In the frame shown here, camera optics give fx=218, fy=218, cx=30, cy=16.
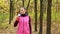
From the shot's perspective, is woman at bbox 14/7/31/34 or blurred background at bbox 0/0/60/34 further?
blurred background at bbox 0/0/60/34

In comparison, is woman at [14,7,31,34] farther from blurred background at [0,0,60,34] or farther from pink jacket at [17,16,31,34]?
blurred background at [0,0,60,34]

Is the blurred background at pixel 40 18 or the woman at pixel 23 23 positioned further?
the blurred background at pixel 40 18

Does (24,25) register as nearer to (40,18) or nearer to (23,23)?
(23,23)

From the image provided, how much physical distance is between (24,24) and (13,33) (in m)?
12.8

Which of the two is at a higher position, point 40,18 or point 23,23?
point 23,23

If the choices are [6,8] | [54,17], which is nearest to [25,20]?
[54,17]

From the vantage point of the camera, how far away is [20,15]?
8.06m

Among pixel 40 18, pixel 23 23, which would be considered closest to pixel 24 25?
pixel 23 23

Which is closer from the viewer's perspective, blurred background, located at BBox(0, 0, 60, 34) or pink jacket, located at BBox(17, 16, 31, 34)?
pink jacket, located at BBox(17, 16, 31, 34)

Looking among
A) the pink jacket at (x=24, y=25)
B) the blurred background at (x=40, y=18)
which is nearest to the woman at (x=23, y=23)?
the pink jacket at (x=24, y=25)

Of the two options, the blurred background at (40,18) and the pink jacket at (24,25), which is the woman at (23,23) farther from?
the blurred background at (40,18)

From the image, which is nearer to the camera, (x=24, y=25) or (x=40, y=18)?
(x=24, y=25)

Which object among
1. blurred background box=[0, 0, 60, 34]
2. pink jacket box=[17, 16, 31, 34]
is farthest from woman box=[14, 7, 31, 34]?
blurred background box=[0, 0, 60, 34]

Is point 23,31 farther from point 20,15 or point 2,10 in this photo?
point 2,10
